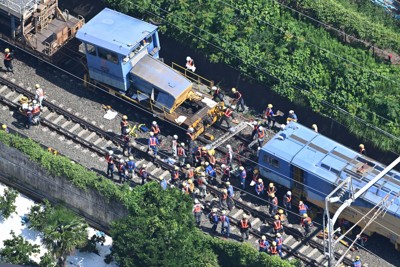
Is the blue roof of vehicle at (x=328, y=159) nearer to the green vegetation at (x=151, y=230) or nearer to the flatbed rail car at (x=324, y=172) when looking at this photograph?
the flatbed rail car at (x=324, y=172)

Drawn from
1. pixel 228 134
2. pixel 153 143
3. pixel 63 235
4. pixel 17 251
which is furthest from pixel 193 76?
pixel 17 251

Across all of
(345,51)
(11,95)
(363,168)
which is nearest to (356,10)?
(345,51)

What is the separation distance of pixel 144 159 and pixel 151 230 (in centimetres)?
741

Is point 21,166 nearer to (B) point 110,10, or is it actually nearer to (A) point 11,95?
(A) point 11,95

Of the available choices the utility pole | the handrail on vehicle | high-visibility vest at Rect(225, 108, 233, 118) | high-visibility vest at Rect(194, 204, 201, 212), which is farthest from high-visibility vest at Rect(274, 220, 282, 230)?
the handrail on vehicle

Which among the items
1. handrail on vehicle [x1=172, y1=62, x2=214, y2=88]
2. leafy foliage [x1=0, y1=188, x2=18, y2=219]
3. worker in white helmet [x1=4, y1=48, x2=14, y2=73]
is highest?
handrail on vehicle [x1=172, y1=62, x2=214, y2=88]

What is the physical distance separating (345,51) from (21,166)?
16313 millimetres

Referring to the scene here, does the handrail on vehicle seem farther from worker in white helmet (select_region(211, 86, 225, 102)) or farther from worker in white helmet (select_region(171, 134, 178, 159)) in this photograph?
→ worker in white helmet (select_region(171, 134, 178, 159))

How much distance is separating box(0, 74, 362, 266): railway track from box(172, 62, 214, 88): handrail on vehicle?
3576mm

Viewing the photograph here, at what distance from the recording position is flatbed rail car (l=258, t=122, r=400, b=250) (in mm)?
62312

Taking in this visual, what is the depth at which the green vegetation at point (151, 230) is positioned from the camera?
59.4 m

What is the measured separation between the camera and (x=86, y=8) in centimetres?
7312

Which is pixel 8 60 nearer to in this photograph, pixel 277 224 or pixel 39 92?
pixel 39 92

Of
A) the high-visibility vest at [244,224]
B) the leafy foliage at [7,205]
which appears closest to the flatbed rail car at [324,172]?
the high-visibility vest at [244,224]
